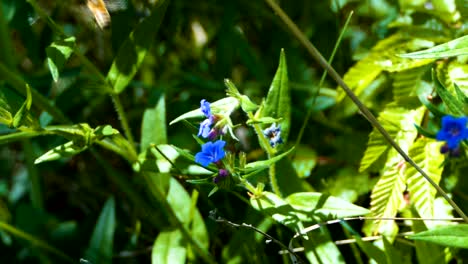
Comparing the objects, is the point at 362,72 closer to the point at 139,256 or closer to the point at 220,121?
the point at 220,121

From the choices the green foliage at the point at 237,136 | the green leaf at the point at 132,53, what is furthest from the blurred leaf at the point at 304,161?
the green leaf at the point at 132,53

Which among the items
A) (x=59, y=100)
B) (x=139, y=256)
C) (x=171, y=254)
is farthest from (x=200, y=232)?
(x=59, y=100)

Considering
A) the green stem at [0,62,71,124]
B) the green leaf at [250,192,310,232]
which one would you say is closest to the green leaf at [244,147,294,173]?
the green leaf at [250,192,310,232]

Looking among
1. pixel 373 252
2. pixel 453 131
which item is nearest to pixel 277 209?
pixel 373 252

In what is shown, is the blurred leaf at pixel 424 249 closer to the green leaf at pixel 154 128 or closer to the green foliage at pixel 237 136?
the green foliage at pixel 237 136

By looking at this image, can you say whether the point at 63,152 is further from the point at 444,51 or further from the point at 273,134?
the point at 444,51

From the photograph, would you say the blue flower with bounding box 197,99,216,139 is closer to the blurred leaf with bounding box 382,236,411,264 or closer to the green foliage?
the green foliage
